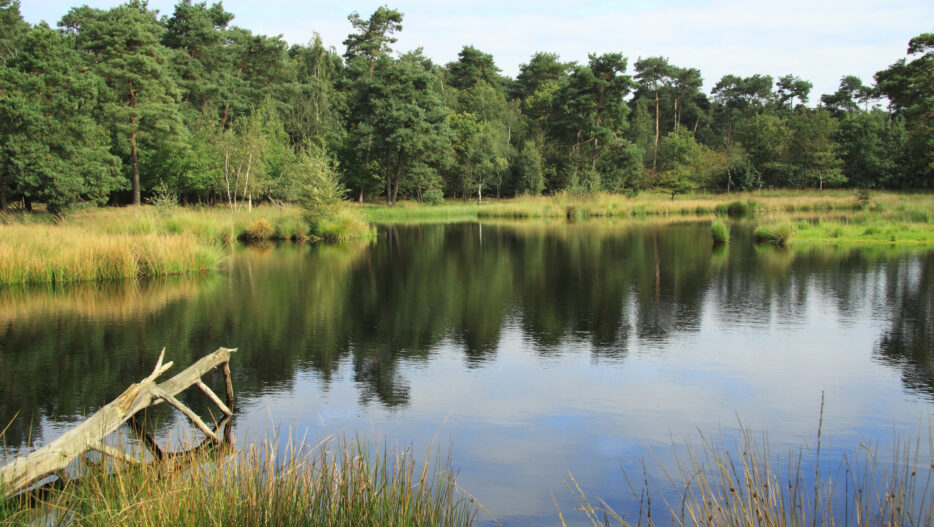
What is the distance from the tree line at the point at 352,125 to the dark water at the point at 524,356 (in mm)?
14794

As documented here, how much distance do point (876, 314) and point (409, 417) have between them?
398 inches

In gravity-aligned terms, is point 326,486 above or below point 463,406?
Result: above

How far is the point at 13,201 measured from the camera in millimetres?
39469

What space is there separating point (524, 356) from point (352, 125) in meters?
53.6

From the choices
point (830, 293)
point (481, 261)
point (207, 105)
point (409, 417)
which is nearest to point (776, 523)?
point (409, 417)

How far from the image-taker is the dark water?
723 cm

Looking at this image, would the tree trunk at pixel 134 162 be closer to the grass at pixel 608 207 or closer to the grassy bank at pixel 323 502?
the grass at pixel 608 207

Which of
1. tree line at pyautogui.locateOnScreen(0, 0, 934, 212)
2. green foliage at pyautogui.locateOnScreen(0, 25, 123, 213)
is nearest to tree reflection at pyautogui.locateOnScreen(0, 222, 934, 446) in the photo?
tree line at pyautogui.locateOnScreen(0, 0, 934, 212)

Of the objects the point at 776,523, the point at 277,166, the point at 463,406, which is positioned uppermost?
the point at 277,166

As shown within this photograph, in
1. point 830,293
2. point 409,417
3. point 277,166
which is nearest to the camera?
point 409,417

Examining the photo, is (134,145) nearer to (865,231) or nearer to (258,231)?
(258,231)

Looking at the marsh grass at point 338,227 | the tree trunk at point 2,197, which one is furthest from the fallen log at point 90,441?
the tree trunk at point 2,197

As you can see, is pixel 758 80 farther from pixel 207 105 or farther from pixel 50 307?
pixel 50 307

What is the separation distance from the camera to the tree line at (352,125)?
1315 inches
